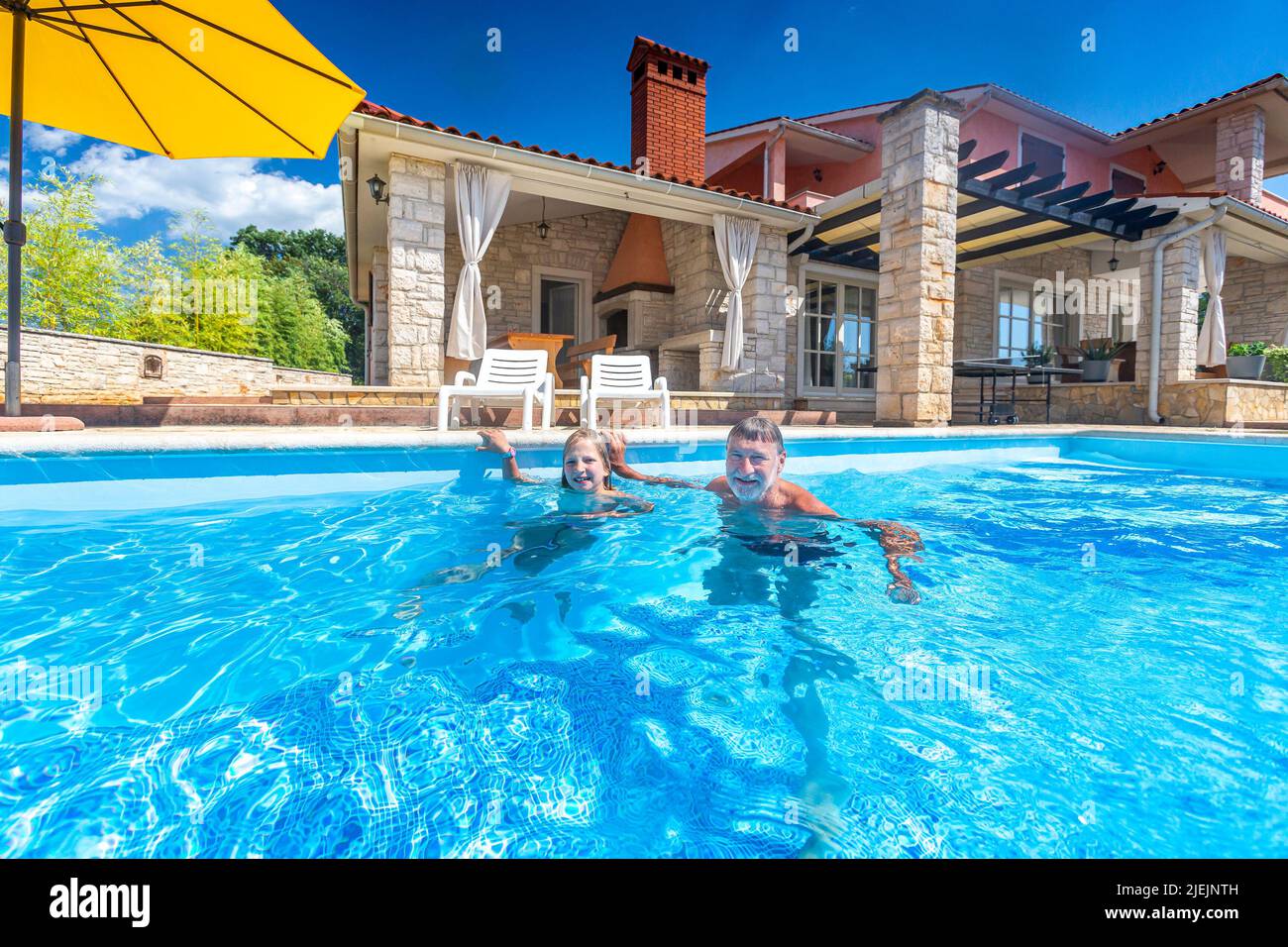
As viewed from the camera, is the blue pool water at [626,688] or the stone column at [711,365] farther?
the stone column at [711,365]

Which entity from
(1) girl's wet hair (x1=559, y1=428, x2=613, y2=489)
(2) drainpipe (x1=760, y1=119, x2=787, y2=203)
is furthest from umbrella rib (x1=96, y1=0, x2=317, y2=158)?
(2) drainpipe (x1=760, y1=119, x2=787, y2=203)

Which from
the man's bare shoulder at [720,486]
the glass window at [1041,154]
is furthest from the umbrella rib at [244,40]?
the glass window at [1041,154]

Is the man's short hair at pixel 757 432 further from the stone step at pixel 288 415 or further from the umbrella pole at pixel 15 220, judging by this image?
the umbrella pole at pixel 15 220

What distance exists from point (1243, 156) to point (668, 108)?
31.5ft

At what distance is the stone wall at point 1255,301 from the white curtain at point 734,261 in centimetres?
1040

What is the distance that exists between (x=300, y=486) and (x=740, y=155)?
1042 centimetres

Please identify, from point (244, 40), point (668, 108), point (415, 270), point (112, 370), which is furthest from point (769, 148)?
point (112, 370)

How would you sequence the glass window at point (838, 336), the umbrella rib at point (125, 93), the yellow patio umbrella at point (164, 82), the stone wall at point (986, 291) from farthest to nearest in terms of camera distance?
the stone wall at point (986, 291)
the glass window at point (838, 336)
the umbrella rib at point (125, 93)
the yellow patio umbrella at point (164, 82)

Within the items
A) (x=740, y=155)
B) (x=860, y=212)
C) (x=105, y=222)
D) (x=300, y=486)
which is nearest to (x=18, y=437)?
(x=300, y=486)

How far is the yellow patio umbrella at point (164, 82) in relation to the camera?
4059mm

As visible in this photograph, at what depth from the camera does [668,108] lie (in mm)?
9492

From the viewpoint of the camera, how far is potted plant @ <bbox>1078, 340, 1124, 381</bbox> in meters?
9.45

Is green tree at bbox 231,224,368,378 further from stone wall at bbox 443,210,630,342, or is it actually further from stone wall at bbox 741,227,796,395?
stone wall at bbox 741,227,796,395

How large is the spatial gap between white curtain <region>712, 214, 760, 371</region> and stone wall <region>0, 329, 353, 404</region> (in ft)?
19.5
